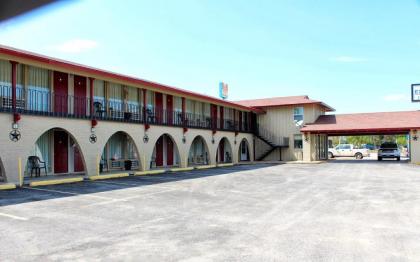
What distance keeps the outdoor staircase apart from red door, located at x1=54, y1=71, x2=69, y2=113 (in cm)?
2044

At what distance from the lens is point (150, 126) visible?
21359mm

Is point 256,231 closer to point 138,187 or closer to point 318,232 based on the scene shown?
point 318,232

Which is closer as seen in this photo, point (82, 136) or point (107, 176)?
point (82, 136)

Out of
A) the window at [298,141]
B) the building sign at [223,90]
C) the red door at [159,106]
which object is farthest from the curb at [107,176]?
the building sign at [223,90]

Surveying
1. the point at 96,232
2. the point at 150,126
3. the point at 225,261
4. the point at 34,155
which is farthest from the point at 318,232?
the point at 150,126

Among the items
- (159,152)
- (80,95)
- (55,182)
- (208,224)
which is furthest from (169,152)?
(208,224)

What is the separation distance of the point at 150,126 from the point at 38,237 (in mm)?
14871

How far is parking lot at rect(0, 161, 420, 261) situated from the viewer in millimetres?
5754

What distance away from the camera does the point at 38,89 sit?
16.8m

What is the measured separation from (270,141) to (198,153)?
8466mm

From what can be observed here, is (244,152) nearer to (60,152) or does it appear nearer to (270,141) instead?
(270,141)

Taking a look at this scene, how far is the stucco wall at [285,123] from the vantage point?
1312 inches

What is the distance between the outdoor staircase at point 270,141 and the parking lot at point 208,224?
2047 cm

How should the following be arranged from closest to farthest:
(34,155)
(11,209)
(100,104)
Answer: (11,209) → (34,155) → (100,104)
